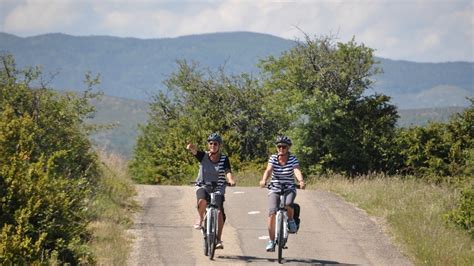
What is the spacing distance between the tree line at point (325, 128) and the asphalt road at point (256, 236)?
792 cm

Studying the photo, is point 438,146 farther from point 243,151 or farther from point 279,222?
point 279,222

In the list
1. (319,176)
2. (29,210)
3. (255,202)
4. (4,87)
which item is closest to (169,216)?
(255,202)

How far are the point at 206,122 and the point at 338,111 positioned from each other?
979 cm

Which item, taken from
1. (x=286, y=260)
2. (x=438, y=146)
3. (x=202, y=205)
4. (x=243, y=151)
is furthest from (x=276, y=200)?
(x=243, y=151)

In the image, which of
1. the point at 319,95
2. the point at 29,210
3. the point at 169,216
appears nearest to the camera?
the point at 29,210

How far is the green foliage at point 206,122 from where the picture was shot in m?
36.9

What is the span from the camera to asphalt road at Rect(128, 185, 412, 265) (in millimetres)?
12859

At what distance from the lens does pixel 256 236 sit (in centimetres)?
1481

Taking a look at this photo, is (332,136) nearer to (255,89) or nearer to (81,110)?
(255,89)

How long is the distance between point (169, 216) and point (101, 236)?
11.6ft

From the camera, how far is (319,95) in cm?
3027

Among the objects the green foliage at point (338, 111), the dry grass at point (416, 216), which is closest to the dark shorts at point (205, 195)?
the dry grass at point (416, 216)

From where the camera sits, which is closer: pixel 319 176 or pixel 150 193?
pixel 150 193

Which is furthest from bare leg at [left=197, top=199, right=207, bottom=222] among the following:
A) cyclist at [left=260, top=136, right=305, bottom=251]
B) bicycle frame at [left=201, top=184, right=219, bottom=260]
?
cyclist at [left=260, top=136, right=305, bottom=251]
